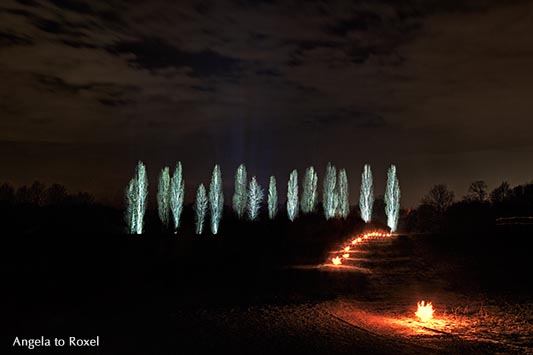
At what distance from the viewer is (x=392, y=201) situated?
190 ft

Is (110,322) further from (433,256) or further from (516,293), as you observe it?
(433,256)

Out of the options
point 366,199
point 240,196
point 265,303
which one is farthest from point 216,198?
point 265,303

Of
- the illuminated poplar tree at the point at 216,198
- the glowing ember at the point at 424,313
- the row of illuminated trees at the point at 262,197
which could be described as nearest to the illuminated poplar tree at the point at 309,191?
the row of illuminated trees at the point at 262,197

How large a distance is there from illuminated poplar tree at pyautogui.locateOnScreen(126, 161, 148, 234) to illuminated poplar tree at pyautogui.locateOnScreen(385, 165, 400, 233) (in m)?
30.2

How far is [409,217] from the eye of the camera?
219 ft

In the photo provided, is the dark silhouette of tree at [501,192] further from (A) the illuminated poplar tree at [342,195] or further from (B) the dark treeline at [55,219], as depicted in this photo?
(B) the dark treeline at [55,219]

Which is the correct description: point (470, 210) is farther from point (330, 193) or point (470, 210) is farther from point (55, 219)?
point (55, 219)

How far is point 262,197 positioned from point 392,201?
16.3 metres

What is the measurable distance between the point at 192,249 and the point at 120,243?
16.8ft

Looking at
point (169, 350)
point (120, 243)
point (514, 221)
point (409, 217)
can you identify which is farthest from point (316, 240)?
point (409, 217)

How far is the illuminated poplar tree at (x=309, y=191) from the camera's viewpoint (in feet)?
198

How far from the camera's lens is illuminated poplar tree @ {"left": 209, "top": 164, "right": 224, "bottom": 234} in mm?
50578

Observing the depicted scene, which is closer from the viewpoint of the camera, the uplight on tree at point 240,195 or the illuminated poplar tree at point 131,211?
the illuminated poplar tree at point 131,211

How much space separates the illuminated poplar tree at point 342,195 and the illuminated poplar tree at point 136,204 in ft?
87.8
